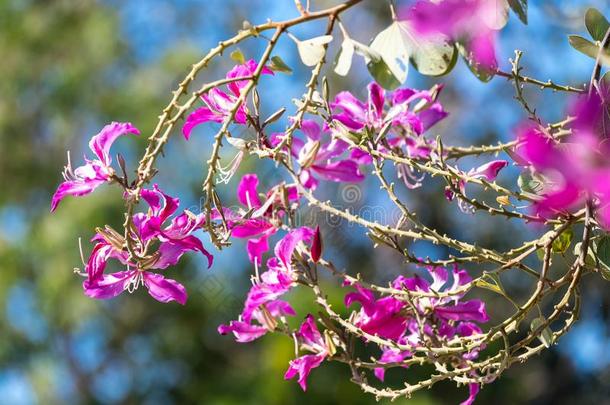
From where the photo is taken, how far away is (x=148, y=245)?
53 cm

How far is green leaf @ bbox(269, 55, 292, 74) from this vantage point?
521 mm

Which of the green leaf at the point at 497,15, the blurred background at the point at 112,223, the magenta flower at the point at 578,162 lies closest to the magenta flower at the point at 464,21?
the green leaf at the point at 497,15

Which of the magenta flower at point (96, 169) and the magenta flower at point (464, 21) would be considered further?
the magenta flower at point (96, 169)

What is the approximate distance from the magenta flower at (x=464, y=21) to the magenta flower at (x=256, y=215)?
0.51 feet

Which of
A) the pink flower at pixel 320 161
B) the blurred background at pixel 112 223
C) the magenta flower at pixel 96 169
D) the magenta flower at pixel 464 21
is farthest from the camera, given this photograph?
the blurred background at pixel 112 223

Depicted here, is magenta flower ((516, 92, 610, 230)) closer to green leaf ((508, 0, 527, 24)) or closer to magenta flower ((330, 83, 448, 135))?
green leaf ((508, 0, 527, 24))

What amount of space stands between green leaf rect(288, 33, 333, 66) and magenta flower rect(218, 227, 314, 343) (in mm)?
119

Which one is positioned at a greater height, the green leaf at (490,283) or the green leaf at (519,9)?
the green leaf at (519,9)

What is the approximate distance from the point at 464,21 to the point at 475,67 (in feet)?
0.21

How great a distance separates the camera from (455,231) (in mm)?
5090

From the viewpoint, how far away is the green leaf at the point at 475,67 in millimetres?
474

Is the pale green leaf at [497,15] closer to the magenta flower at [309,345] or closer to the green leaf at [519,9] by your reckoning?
the green leaf at [519,9]

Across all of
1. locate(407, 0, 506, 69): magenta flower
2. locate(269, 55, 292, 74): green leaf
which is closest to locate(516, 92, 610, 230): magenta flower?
locate(407, 0, 506, 69): magenta flower

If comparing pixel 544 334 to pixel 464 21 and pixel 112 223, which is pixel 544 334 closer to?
pixel 464 21
